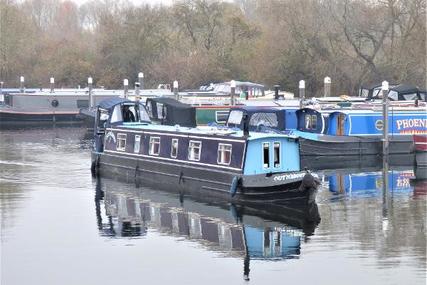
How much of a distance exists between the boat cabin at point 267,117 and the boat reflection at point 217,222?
883 cm

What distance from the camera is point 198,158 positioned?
2733 cm

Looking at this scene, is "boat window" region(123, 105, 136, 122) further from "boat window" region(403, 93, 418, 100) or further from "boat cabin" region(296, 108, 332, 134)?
"boat window" region(403, 93, 418, 100)

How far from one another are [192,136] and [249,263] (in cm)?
903

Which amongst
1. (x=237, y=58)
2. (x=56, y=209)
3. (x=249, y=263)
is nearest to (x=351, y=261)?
(x=249, y=263)

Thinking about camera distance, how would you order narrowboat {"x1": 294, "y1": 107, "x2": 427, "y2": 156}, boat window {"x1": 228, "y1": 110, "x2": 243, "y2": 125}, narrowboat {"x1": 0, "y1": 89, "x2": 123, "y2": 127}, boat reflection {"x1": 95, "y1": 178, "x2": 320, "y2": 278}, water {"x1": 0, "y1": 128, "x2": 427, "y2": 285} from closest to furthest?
1. water {"x1": 0, "y1": 128, "x2": 427, "y2": 285}
2. boat reflection {"x1": 95, "y1": 178, "x2": 320, "y2": 278}
3. boat window {"x1": 228, "y1": 110, "x2": 243, "y2": 125}
4. narrowboat {"x1": 294, "y1": 107, "x2": 427, "y2": 156}
5. narrowboat {"x1": 0, "y1": 89, "x2": 123, "y2": 127}

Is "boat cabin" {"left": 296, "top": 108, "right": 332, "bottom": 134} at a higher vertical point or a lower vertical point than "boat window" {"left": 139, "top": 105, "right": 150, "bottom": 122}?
lower

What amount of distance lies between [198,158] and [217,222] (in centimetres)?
418

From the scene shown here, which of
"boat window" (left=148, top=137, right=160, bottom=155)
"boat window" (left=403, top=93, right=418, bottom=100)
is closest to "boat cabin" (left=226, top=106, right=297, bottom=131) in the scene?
"boat window" (left=148, top=137, right=160, bottom=155)

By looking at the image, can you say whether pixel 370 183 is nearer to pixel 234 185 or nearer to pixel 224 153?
pixel 224 153

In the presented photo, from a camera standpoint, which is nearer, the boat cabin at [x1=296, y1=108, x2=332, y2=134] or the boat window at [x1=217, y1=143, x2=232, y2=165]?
the boat window at [x1=217, y1=143, x2=232, y2=165]

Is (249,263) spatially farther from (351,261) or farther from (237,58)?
(237,58)

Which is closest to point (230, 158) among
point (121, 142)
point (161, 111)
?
point (121, 142)

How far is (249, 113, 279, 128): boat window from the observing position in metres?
36.3

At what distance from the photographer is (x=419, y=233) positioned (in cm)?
2194
